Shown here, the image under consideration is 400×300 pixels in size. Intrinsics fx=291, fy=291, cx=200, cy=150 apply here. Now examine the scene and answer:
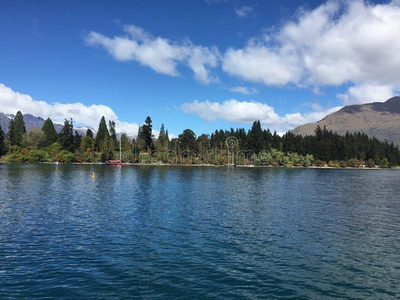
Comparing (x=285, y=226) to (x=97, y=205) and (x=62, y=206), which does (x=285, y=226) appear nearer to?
(x=97, y=205)

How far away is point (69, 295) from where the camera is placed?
17.6 meters

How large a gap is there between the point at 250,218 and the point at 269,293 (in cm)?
2213

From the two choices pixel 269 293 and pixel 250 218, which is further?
pixel 250 218

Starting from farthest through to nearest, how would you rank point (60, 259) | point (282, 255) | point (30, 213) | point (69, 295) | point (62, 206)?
1. point (62, 206)
2. point (30, 213)
3. point (282, 255)
4. point (60, 259)
5. point (69, 295)

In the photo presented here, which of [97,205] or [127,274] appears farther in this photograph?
[97,205]

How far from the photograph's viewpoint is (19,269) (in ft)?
69.8

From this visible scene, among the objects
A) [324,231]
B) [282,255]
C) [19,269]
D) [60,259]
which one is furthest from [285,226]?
[19,269]

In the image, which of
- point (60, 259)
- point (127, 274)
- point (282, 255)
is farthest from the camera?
point (282, 255)

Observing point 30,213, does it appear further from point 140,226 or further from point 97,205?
point 140,226

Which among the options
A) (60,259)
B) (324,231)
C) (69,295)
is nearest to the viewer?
(69,295)

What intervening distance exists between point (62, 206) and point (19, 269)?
26016mm

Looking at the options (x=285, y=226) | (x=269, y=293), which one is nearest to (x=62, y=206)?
(x=285, y=226)

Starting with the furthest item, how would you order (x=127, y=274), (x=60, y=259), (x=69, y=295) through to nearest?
(x=60, y=259)
(x=127, y=274)
(x=69, y=295)

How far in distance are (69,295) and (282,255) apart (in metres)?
16.9
